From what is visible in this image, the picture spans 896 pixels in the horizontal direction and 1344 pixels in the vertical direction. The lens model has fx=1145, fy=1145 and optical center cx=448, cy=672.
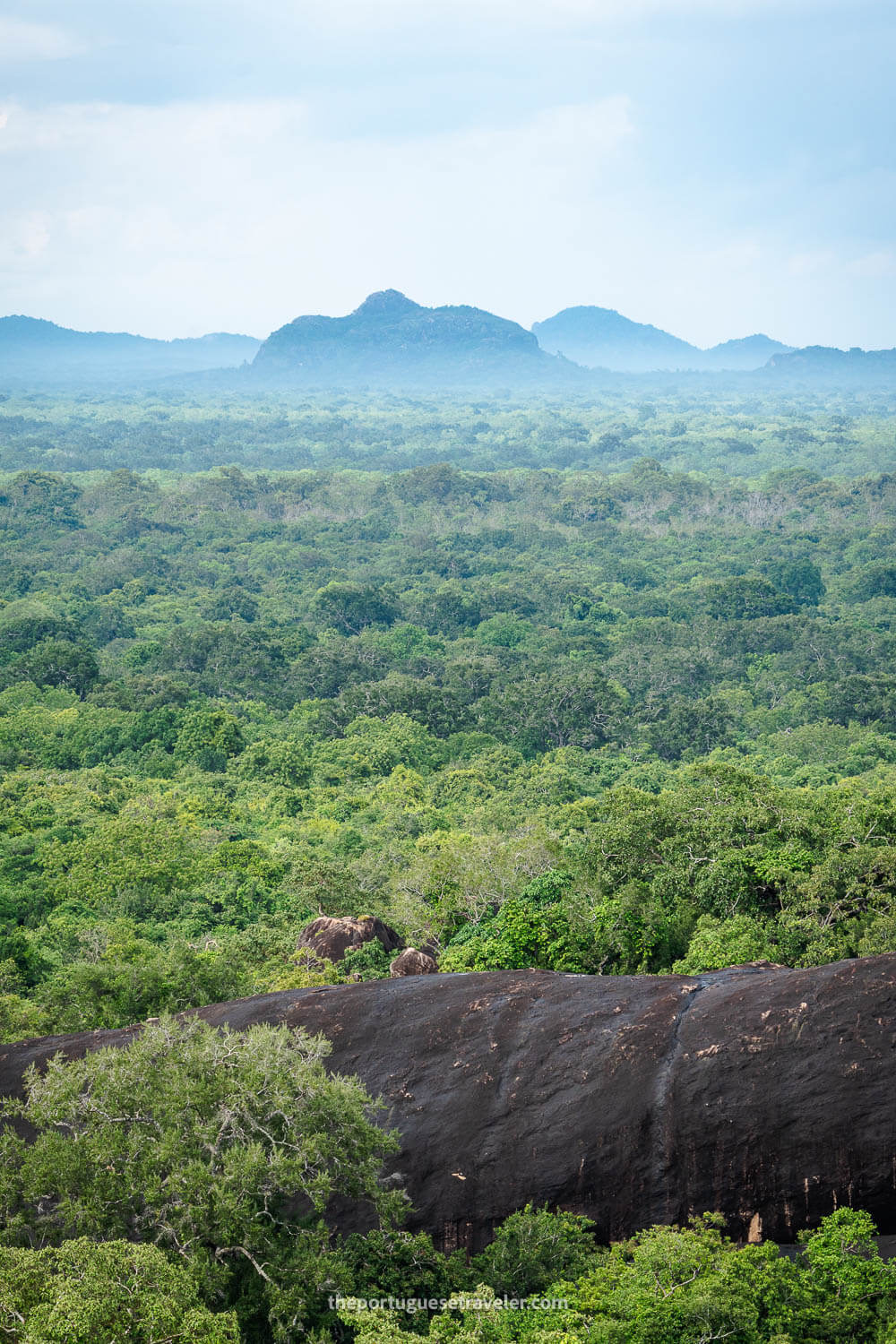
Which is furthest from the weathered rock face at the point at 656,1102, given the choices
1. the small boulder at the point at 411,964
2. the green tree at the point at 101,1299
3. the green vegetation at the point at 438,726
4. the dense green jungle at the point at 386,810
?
Answer: the small boulder at the point at 411,964

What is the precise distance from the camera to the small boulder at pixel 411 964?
21500 mm

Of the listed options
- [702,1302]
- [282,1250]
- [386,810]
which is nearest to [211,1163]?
[282,1250]

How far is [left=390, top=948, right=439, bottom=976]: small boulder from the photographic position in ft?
70.5

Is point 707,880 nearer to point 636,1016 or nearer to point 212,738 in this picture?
point 636,1016

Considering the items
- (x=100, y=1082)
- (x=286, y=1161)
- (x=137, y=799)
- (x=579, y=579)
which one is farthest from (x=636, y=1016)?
(x=579, y=579)

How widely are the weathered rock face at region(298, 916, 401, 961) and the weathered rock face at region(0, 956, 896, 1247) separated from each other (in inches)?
351

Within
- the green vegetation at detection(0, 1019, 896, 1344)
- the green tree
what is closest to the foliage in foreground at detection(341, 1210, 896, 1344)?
the green vegetation at detection(0, 1019, 896, 1344)

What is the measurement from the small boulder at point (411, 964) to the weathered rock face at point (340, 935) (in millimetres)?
1836

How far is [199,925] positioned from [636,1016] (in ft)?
58.3

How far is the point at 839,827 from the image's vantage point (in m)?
20.8

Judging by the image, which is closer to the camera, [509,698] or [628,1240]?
[628,1240]

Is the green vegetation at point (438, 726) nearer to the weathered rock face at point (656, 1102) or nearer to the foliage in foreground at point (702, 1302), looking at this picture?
the weathered rock face at point (656, 1102)

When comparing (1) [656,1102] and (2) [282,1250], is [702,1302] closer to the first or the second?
(1) [656,1102]

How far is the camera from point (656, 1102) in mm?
13039
